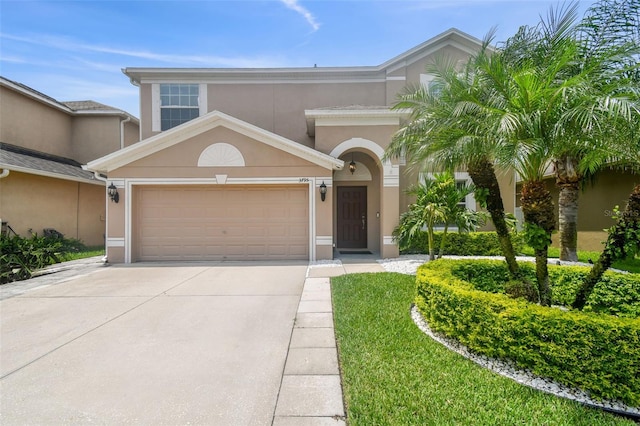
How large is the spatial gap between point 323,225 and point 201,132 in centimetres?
499

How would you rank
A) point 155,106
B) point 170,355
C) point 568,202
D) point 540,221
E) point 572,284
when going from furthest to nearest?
point 155,106 < point 568,202 < point 572,284 < point 540,221 < point 170,355

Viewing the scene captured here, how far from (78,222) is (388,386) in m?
15.9

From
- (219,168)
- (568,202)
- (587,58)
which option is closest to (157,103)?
(219,168)

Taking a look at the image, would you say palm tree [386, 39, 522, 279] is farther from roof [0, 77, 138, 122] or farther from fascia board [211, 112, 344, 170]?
roof [0, 77, 138, 122]

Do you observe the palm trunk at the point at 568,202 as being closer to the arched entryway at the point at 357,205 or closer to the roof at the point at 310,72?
the arched entryway at the point at 357,205

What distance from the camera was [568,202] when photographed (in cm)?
877

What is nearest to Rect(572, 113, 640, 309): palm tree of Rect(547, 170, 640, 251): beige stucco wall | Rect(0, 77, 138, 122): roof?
Rect(547, 170, 640, 251): beige stucco wall

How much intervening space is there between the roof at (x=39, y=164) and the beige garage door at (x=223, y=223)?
4846 mm

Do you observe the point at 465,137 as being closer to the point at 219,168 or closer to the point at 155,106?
the point at 219,168

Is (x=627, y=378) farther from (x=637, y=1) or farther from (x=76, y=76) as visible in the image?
(x=76, y=76)

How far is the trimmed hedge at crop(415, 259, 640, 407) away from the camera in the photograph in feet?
9.61

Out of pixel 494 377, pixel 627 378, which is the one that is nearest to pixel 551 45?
pixel 627 378

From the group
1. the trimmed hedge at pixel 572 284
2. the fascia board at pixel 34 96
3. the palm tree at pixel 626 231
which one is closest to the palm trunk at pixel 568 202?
the trimmed hedge at pixel 572 284

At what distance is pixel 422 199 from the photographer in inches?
363
